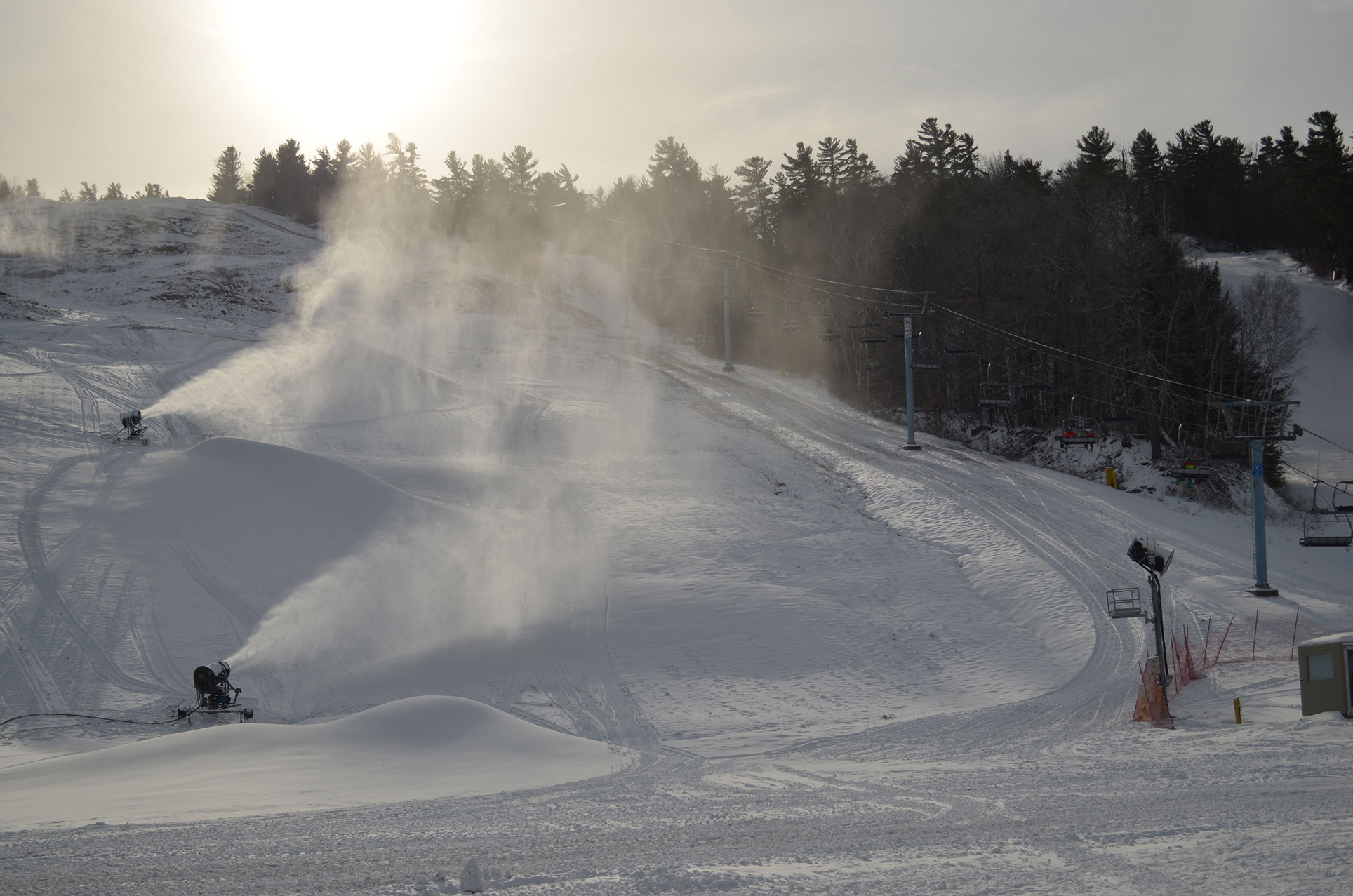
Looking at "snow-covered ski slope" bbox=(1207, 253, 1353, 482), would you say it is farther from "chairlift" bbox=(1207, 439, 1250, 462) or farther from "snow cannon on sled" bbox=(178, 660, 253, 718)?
"snow cannon on sled" bbox=(178, 660, 253, 718)

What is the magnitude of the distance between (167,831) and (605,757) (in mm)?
5867

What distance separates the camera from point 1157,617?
13.9 m

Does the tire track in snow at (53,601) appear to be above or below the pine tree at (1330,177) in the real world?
below

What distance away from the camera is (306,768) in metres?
10.1

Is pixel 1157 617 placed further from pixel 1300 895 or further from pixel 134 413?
pixel 134 413

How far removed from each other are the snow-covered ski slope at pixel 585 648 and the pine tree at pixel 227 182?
74.6m

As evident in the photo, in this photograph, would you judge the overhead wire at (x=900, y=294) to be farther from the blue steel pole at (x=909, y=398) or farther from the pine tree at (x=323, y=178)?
the pine tree at (x=323, y=178)

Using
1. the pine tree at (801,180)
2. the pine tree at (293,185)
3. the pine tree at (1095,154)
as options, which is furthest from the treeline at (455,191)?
the pine tree at (1095,154)

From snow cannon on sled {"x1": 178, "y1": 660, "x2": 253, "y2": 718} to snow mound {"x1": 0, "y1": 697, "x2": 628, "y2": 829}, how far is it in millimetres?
2062

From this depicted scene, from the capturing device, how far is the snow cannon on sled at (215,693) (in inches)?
518

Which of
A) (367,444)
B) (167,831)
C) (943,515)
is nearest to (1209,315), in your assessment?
(943,515)

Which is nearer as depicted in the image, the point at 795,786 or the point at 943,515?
the point at 795,786

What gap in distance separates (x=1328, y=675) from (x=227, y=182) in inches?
4854

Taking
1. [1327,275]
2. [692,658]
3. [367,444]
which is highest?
[1327,275]
